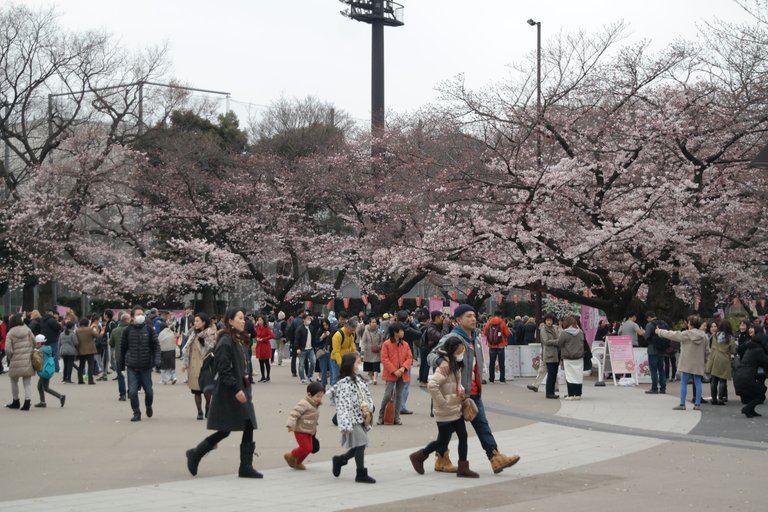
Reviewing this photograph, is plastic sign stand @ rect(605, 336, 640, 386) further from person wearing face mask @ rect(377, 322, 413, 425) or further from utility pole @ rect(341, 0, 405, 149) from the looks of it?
utility pole @ rect(341, 0, 405, 149)

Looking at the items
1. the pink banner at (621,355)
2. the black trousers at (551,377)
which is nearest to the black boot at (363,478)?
the black trousers at (551,377)

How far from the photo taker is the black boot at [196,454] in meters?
9.88

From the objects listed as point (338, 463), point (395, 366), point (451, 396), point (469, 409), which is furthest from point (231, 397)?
point (395, 366)

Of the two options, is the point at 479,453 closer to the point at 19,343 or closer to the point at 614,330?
the point at 19,343

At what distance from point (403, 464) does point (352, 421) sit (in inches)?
53.3

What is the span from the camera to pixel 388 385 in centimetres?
1514

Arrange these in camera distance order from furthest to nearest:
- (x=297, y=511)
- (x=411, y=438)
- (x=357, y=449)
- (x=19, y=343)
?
(x=19, y=343)
(x=411, y=438)
(x=357, y=449)
(x=297, y=511)

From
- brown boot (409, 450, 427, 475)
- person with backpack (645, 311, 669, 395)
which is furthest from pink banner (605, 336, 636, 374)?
brown boot (409, 450, 427, 475)

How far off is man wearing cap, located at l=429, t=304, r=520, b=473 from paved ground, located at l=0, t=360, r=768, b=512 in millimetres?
207

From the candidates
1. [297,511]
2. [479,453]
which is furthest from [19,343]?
[297,511]

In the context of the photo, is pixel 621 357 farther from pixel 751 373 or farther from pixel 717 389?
pixel 751 373

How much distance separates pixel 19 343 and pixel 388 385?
6.14 meters

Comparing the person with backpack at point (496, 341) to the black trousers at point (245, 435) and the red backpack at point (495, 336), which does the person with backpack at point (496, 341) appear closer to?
the red backpack at point (495, 336)

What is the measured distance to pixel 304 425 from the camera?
34.8 ft
